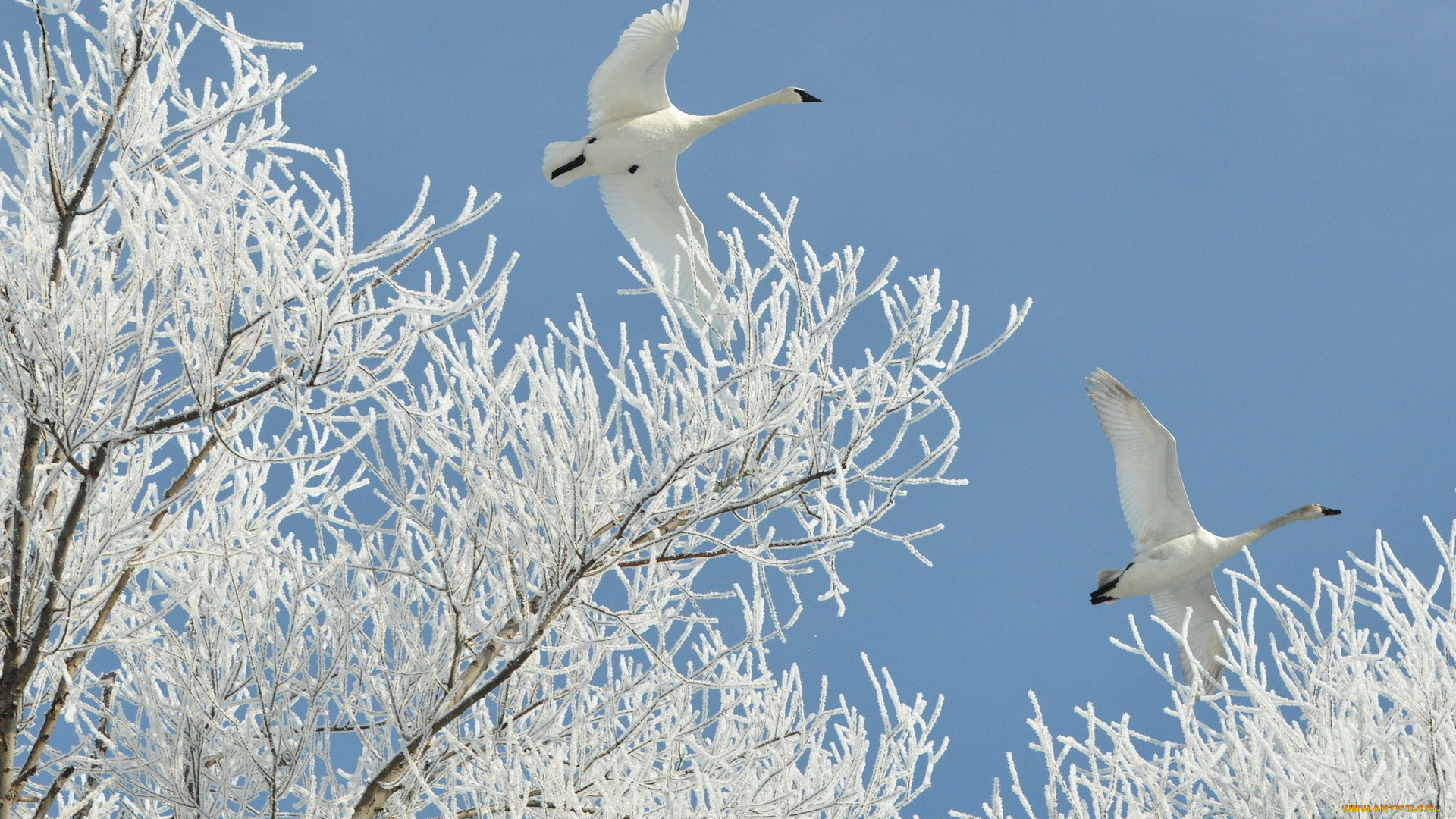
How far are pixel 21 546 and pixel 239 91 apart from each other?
1481mm

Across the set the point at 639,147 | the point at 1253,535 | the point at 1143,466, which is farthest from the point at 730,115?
the point at 1253,535

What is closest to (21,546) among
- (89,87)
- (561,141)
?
(89,87)

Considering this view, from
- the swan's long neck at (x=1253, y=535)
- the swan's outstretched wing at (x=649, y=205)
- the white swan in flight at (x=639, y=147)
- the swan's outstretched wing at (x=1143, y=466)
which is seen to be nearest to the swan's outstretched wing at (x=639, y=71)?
the white swan in flight at (x=639, y=147)

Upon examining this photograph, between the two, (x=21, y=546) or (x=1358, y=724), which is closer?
(x=21, y=546)

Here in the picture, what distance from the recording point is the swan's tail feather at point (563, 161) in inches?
356

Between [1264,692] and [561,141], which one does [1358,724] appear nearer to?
[1264,692]

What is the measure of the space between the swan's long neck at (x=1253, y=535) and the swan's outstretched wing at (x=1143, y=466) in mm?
282

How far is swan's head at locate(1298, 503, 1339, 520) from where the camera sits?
11883 mm

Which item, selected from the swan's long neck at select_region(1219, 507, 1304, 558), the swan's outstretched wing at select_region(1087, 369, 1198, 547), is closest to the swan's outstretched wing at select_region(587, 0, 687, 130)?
the swan's outstretched wing at select_region(1087, 369, 1198, 547)

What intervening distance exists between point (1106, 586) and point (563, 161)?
20.3 feet

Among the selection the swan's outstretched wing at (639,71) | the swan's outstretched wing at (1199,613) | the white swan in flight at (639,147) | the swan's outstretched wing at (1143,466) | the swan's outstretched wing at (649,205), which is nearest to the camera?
the swan's outstretched wing at (639,71)

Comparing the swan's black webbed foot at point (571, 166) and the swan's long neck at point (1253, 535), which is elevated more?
the swan's black webbed foot at point (571, 166)

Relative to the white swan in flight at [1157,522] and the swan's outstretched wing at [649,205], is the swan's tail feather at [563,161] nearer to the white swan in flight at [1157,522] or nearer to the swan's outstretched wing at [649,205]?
the swan's outstretched wing at [649,205]

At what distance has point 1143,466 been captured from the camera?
1122cm
